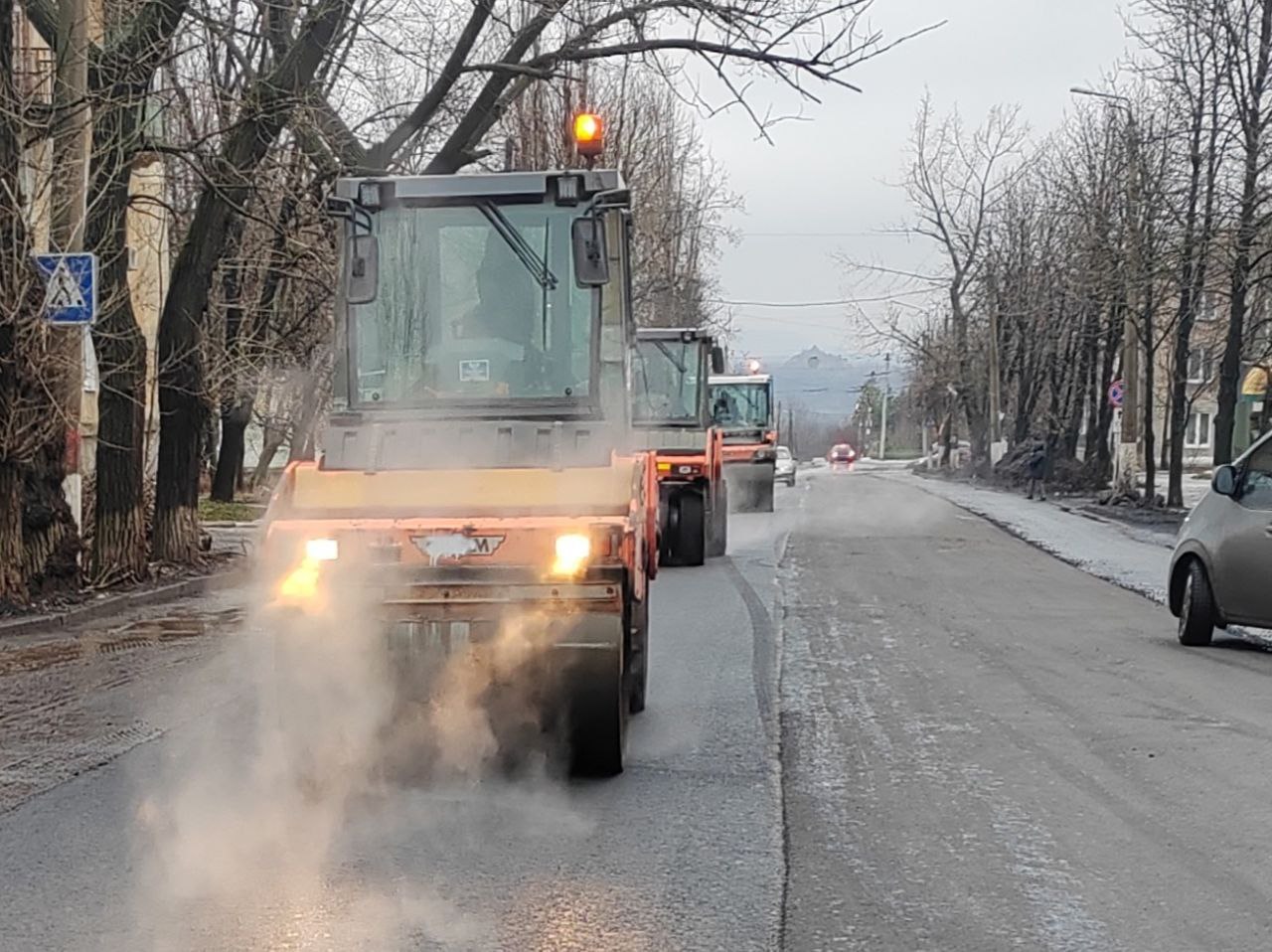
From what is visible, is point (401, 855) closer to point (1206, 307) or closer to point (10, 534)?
point (10, 534)

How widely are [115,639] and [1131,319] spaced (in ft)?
72.5

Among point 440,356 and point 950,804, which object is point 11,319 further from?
point 950,804

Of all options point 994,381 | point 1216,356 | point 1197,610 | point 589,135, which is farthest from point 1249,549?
point 994,381

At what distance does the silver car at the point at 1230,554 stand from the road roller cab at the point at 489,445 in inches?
195

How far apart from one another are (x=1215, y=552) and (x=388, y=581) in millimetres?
7258

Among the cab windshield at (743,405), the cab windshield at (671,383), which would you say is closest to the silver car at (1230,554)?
the cab windshield at (671,383)

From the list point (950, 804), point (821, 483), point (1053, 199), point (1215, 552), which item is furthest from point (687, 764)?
point (821, 483)

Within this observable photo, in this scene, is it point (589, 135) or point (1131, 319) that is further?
point (1131, 319)

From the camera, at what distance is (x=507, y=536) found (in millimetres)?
6641

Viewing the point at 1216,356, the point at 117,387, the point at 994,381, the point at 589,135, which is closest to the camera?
the point at 589,135

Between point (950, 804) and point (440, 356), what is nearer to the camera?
point (950, 804)

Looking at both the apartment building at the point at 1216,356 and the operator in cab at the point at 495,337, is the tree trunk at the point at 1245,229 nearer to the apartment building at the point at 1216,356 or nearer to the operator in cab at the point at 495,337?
the apartment building at the point at 1216,356

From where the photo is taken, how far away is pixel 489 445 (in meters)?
7.50

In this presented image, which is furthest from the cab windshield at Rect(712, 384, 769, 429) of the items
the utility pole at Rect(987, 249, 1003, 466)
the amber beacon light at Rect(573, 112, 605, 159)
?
the utility pole at Rect(987, 249, 1003, 466)
